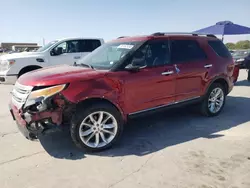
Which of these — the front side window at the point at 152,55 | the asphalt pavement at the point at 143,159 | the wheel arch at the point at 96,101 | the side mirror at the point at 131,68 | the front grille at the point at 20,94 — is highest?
the front side window at the point at 152,55

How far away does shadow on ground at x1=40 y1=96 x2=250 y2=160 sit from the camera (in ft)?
12.4

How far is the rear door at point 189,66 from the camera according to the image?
4.64 meters

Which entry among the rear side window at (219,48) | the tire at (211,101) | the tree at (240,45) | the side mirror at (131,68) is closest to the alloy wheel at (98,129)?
the side mirror at (131,68)

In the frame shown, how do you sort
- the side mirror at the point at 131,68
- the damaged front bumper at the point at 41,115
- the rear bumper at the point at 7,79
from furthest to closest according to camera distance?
1. the rear bumper at the point at 7,79
2. the side mirror at the point at 131,68
3. the damaged front bumper at the point at 41,115

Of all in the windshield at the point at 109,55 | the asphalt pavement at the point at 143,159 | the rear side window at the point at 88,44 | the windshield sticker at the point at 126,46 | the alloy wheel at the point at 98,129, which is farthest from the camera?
the rear side window at the point at 88,44

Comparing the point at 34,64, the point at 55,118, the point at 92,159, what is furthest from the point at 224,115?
the point at 34,64

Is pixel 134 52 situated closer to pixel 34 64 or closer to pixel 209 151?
pixel 209 151

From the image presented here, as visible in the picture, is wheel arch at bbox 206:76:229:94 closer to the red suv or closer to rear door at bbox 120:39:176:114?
the red suv

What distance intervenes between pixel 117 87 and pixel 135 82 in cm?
34

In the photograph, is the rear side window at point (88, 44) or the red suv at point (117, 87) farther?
the rear side window at point (88, 44)

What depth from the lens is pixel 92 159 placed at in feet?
11.5

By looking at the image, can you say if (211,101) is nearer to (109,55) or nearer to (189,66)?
(189,66)

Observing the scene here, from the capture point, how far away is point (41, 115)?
3334 millimetres

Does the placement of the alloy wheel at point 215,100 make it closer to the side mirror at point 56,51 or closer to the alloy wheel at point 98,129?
the alloy wheel at point 98,129
